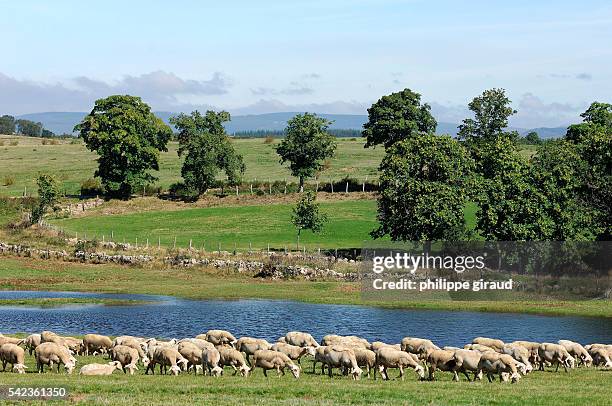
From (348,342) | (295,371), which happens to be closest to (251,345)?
(348,342)

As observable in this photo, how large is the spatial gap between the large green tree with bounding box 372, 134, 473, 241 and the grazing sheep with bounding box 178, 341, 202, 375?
143 ft

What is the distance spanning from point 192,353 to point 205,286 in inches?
1569

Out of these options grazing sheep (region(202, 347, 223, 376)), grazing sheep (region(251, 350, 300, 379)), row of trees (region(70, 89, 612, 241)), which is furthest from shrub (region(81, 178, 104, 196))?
grazing sheep (region(251, 350, 300, 379))

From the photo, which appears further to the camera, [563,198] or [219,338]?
[563,198]

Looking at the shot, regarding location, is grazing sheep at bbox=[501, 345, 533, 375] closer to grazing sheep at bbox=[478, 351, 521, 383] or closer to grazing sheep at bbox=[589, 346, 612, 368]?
grazing sheep at bbox=[478, 351, 521, 383]

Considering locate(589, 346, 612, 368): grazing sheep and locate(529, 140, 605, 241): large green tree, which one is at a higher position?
locate(529, 140, 605, 241): large green tree

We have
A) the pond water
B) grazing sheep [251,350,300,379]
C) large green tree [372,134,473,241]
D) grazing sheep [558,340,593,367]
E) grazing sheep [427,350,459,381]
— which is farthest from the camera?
large green tree [372,134,473,241]

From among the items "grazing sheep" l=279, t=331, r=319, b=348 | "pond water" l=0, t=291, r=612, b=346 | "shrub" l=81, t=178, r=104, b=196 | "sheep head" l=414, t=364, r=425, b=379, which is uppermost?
"shrub" l=81, t=178, r=104, b=196

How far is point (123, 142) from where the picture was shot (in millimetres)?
122000

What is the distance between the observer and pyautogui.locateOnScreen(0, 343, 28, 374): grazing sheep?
36.2 meters

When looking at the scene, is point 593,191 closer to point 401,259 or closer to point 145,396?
point 401,259

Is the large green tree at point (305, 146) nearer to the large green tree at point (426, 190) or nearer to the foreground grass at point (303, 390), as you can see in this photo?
the large green tree at point (426, 190)

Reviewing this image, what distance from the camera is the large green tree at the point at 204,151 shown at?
A: 4847 inches

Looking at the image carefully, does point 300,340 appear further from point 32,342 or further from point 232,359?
point 32,342
